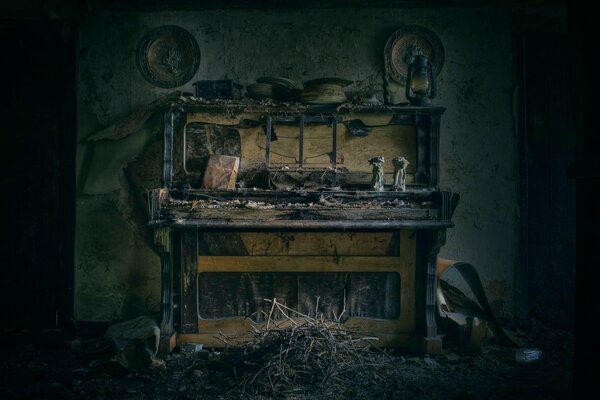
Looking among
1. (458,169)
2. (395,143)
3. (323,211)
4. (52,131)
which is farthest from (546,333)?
(52,131)

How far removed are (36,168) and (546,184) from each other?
475 centimetres

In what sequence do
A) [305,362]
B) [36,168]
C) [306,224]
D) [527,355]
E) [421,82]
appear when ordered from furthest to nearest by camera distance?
[36,168]
[421,82]
[527,355]
[306,224]
[305,362]

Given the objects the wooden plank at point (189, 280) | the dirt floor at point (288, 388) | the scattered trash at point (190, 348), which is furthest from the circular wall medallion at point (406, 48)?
the scattered trash at point (190, 348)

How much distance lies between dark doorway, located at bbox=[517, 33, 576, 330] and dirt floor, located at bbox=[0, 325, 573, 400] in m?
0.70

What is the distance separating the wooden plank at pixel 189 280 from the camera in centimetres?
343

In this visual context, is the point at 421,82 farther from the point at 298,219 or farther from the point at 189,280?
the point at 189,280

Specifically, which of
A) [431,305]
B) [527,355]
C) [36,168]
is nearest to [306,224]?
[431,305]

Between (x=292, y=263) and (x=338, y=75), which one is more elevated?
(x=338, y=75)

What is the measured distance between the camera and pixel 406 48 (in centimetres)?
409

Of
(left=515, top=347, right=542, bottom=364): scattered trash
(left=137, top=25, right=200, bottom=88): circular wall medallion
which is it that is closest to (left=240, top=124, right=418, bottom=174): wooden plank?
(left=137, top=25, right=200, bottom=88): circular wall medallion

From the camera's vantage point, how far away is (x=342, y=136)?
3762mm

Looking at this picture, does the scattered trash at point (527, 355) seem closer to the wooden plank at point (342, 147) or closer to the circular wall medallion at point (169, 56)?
the wooden plank at point (342, 147)

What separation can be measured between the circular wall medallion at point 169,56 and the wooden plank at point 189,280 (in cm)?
158

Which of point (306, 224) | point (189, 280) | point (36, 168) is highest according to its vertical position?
point (36, 168)
